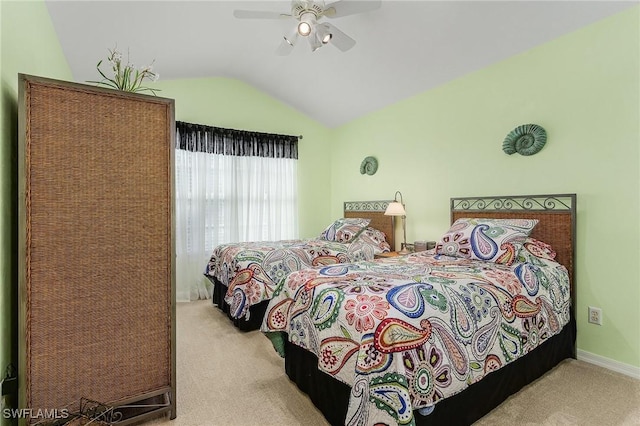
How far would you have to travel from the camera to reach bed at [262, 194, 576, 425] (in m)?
1.40

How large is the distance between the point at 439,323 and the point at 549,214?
1824mm

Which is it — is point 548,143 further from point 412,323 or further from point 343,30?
point 412,323

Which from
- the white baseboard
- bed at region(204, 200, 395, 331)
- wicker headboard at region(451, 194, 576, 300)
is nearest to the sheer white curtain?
bed at region(204, 200, 395, 331)

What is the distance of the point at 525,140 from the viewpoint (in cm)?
284

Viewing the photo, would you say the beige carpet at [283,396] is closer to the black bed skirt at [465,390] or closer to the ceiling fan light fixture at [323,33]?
the black bed skirt at [465,390]

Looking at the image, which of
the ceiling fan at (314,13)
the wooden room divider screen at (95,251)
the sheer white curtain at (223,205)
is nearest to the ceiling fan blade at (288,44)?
the ceiling fan at (314,13)

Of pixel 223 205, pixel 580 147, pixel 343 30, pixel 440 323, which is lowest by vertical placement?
pixel 440 323

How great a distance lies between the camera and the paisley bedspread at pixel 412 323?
138 cm

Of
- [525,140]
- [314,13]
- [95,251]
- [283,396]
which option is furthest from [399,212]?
[95,251]

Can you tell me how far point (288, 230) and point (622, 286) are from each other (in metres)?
3.90

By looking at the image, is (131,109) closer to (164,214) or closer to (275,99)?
(164,214)

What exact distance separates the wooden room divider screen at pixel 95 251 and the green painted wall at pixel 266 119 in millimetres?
2954

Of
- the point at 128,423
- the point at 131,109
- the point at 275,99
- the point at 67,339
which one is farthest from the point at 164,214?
the point at 275,99

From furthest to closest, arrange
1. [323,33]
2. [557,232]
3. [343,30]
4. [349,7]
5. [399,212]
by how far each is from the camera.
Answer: [399,212] < [343,30] < [557,232] < [323,33] < [349,7]
